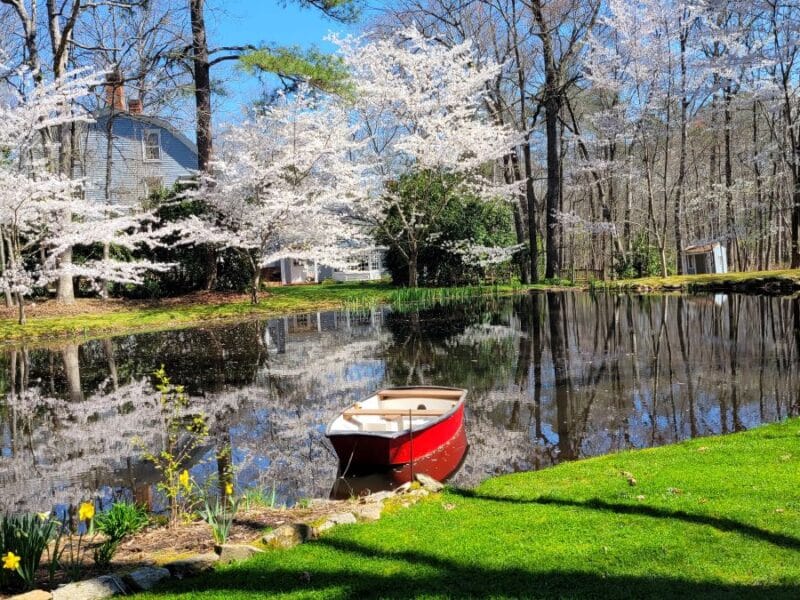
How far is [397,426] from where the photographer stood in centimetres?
765

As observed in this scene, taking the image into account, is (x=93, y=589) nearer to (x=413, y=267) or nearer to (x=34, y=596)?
(x=34, y=596)

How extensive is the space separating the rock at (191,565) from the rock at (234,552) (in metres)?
0.05

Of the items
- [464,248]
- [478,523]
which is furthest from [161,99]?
[478,523]

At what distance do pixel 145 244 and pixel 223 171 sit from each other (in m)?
4.64

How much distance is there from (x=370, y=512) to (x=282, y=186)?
19.5 meters

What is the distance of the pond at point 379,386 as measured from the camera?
700 centimetres

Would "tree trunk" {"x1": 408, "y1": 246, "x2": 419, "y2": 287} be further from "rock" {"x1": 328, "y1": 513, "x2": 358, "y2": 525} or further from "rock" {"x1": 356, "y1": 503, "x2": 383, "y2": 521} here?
"rock" {"x1": 328, "y1": 513, "x2": 358, "y2": 525}

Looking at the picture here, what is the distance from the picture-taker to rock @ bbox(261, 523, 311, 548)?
4.11 metres

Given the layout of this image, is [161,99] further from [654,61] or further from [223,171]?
[654,61]

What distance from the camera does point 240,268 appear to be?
25.2m

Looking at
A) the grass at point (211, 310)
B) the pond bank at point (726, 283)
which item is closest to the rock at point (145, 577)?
the grass at point (211, 310)

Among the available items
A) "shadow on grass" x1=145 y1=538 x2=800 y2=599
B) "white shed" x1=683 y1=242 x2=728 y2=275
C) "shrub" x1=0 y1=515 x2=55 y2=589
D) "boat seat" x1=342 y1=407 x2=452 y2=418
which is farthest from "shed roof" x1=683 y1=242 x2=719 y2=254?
"shrub" x1=0 y1=515 x2=55 y2=589

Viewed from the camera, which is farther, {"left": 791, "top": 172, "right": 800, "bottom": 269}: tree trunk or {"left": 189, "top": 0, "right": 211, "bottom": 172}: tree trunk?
{"left": 189, "top": 0, "right": 211, "bottom": 172}: tree trunk

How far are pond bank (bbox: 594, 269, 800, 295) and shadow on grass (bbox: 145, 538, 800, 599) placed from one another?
20380 mm
